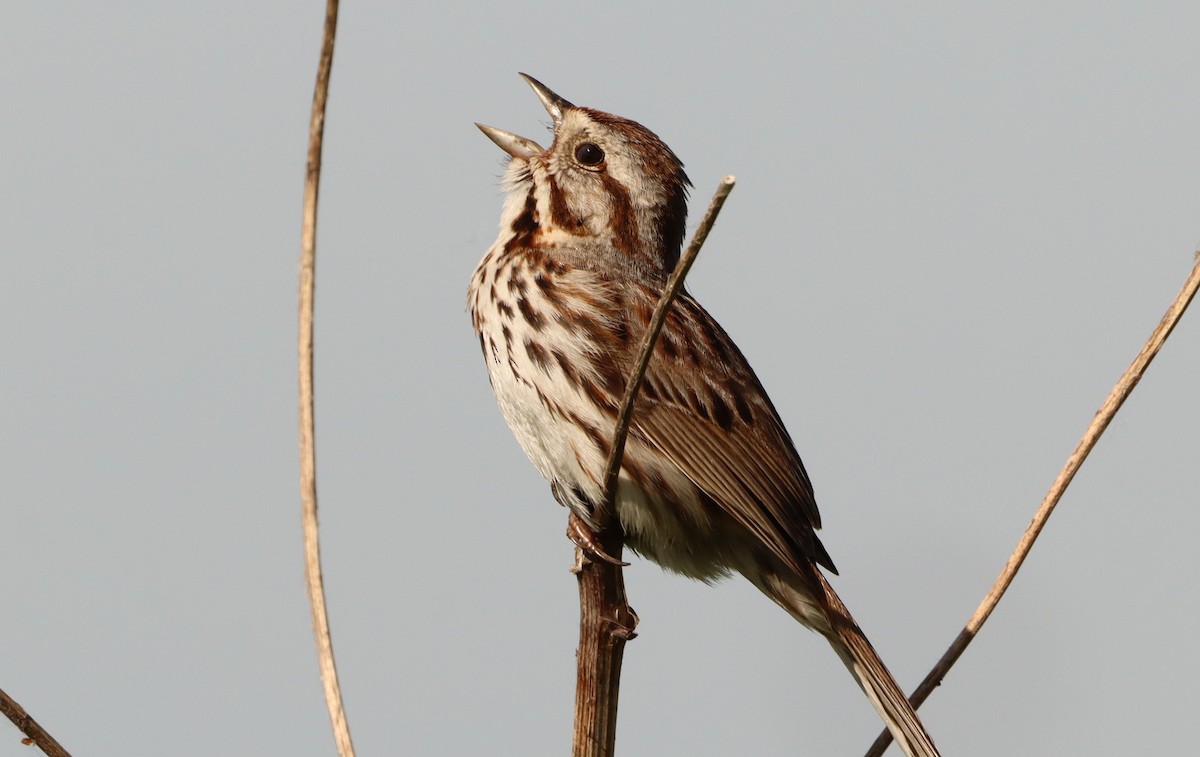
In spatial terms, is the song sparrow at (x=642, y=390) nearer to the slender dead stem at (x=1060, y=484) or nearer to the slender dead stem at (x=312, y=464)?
the slender dead stem at (x=1060, y=484)

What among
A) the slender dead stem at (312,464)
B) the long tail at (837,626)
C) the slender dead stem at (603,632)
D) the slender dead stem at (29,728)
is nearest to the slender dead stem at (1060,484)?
the slender dead stem at (603,632)

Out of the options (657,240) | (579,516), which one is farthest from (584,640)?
(657,240)

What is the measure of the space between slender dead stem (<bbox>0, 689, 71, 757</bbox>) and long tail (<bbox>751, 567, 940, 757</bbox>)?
295 centimetres

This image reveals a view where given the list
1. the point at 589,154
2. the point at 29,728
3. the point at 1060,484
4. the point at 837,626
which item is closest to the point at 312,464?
the point at 29,728

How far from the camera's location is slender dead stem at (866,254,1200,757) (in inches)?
141

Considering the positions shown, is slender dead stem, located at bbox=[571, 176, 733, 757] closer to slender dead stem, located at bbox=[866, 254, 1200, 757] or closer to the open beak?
slender dead stem, located at bbox=[866, 254, 1200, 757]

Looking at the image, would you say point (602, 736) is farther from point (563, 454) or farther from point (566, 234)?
point (566, 234)

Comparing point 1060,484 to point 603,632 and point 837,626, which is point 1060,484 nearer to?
point 603,632

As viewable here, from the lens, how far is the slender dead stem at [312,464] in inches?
105

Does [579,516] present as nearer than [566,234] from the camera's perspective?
Yes

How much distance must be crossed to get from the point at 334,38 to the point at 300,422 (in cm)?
71

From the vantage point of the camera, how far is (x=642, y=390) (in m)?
5.34

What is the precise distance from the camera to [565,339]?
5.24 meters

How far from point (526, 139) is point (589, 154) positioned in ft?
1.07
